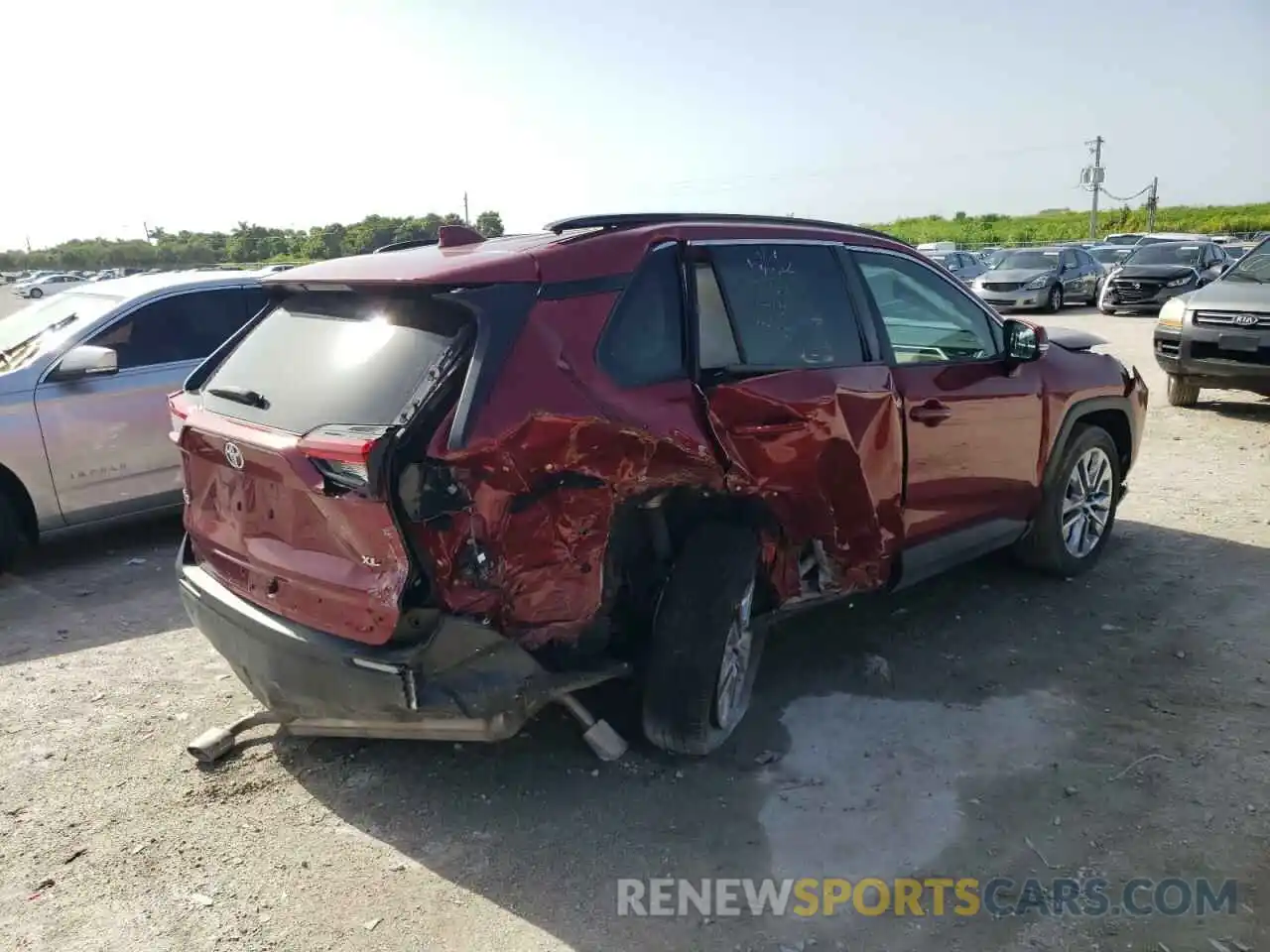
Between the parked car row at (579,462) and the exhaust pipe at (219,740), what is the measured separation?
2 cm

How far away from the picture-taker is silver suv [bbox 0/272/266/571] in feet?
18.4

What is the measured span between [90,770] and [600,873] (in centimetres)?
207

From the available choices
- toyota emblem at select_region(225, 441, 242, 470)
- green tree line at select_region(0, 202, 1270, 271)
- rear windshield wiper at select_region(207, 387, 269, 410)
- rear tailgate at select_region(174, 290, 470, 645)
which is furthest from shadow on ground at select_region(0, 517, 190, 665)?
green tree line at select_region(0, 202, 1270, 271)

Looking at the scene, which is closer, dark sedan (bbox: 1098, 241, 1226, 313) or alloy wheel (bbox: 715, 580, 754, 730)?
alloy wheel (bbox: 715, 580, 754, 730)

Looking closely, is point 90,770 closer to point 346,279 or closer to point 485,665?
point 485,665

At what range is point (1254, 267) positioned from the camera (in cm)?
966

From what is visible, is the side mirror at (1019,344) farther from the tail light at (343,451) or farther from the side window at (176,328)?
the side window at (176,328)

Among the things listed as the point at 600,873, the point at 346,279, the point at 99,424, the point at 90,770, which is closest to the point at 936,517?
the point at 600,873

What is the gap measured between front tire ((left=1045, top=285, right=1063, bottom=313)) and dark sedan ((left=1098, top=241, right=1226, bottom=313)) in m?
1.20

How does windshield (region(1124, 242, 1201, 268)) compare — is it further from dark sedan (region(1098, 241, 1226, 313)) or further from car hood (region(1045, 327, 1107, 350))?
car hood (region(1045, 327, 1107, 350))

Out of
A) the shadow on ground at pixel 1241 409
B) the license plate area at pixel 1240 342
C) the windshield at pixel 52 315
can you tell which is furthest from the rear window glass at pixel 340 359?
the shadow on ground at pixel 1241 409

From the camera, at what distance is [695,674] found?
3.36 metres

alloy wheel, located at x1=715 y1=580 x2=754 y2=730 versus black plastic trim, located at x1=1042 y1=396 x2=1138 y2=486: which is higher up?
black plastic trim, located at x1=1042 y1=396 x2=1138 y2=486

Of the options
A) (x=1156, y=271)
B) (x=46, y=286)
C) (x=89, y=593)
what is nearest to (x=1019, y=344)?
(x=89, y=593)
